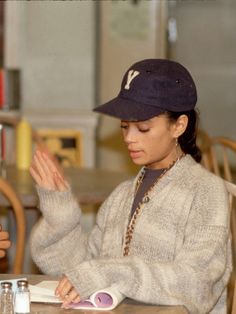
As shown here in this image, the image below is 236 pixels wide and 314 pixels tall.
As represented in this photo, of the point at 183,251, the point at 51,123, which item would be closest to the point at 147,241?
the point at 183,251

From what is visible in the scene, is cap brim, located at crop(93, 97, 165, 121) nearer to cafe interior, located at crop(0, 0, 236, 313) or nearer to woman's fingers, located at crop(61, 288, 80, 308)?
woman's fingers, located at crop(61, 288, 80, 308)

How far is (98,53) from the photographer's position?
4512 mm

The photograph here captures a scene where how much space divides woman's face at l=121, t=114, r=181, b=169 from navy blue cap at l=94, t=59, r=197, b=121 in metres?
0.03

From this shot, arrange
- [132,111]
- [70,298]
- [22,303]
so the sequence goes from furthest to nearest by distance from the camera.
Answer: [132,111] < [70,298] < [22,303]

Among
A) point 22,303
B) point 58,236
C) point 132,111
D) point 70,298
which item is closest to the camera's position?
point 22,303

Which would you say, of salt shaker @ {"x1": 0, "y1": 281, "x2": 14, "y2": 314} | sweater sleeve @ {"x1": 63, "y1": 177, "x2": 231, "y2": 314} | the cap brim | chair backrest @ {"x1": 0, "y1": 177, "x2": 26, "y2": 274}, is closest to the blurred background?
chair backrest @ {"x1": 0, "y1": 177, "x2": 26, "y2": 274}

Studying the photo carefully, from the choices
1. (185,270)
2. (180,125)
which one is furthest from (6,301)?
(180,125)

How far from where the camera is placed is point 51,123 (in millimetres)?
4516

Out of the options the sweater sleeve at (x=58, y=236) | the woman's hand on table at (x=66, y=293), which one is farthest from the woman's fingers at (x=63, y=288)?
the sweater sleeve at (x=58, y=236)

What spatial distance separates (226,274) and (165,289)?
0.75 ft

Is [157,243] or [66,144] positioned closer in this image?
[157,243]

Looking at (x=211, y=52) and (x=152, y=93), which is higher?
(x=152, y=93)

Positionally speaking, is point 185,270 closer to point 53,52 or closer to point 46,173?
point 46,173

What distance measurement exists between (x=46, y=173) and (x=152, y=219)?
0.25 m
